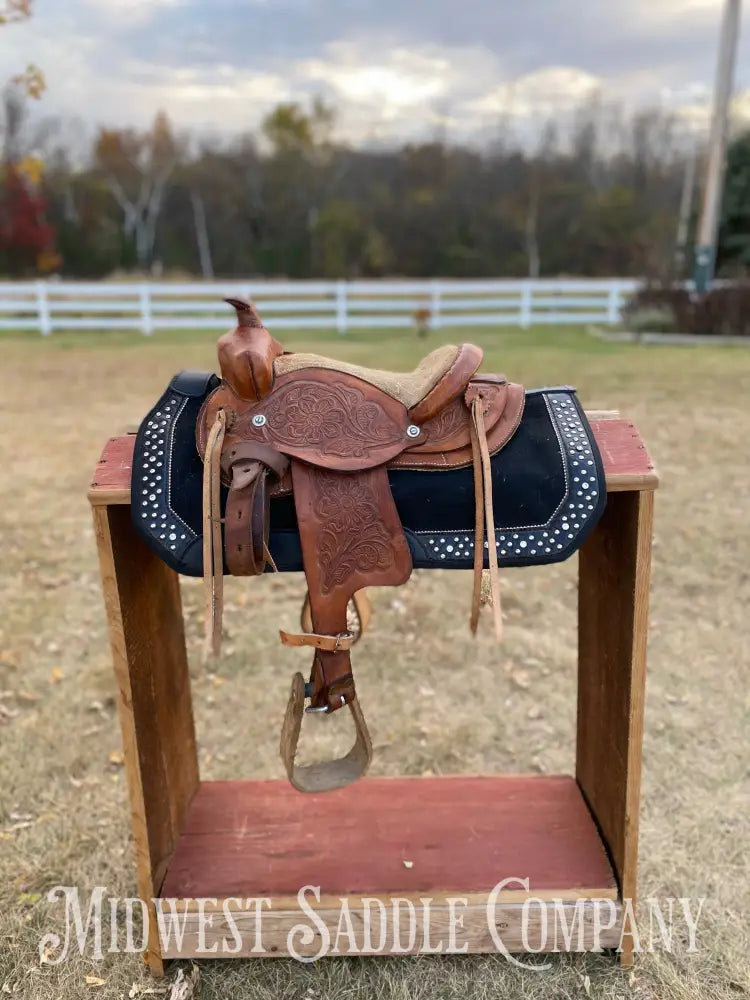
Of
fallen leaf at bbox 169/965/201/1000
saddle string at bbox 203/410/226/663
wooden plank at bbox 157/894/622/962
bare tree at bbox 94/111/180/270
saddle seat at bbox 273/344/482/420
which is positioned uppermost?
bare tree at bbox 94/111/180/270

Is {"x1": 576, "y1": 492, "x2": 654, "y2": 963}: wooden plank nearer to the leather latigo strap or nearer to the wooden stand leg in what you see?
the leather latigo strap

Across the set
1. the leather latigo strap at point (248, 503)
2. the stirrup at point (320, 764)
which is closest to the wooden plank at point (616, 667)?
the stirrup at point (320, 764)

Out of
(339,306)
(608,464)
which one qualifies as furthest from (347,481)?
(339,306)

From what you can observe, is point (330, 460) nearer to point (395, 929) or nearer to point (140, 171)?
point (395, 929)

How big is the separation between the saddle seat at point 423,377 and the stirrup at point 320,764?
2.00 ft

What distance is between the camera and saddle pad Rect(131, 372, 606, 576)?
1.46m

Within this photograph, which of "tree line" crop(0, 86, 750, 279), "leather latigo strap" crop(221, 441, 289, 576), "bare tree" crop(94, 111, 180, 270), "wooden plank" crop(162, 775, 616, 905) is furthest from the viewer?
"bare tree" crop(94, 111, 180, 270)

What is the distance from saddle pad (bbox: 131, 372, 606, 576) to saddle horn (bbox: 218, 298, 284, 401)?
159 mm

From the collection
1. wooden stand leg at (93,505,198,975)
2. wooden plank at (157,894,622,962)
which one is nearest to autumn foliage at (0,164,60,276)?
wooden stand leg at (93,505,198,975)

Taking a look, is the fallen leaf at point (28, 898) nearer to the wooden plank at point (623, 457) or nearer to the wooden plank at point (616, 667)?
the wooden plank at point (616, 667)

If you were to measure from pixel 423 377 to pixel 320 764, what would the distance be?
88 cm

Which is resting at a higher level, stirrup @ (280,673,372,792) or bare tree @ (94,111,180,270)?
bare tree @ (94,111,180,270)

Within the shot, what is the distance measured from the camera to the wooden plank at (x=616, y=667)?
1.57 m

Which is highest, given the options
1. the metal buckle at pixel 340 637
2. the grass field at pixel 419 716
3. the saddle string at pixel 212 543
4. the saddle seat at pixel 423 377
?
the saddle seat at pixel 423 377
